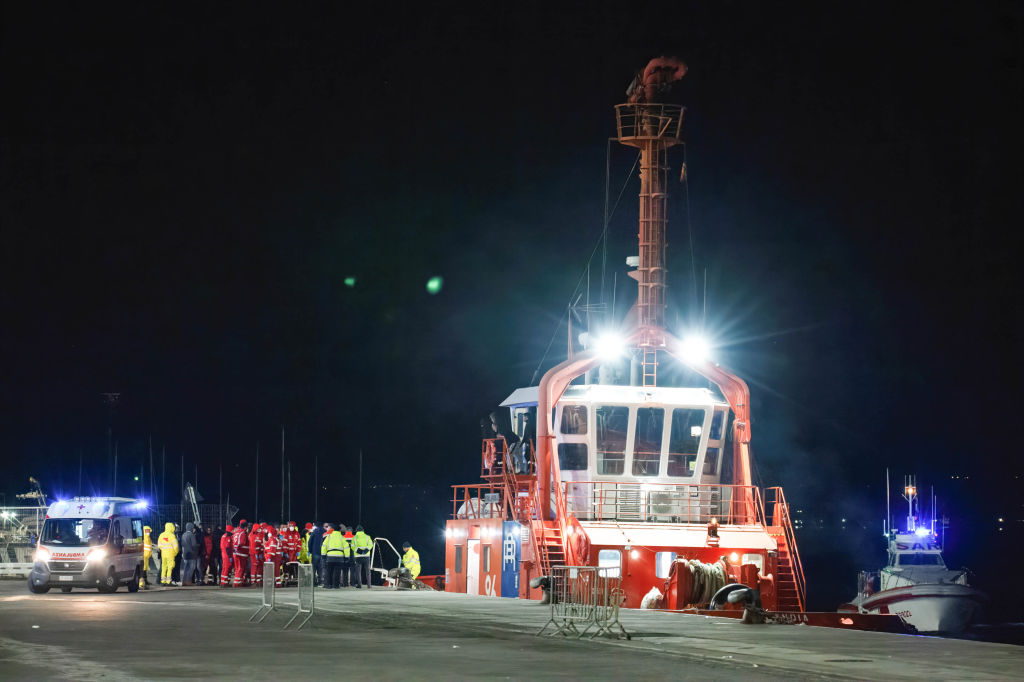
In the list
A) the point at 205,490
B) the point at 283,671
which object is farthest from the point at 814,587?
the point at 283,671

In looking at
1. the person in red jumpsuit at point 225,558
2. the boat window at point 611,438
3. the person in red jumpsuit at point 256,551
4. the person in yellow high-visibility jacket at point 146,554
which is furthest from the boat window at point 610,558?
the person in red jumpsuit at point 225,558

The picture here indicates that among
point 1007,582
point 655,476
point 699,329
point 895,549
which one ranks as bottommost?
point 1007,582

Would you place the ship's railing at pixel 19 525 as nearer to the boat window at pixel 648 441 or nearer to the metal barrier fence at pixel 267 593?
the boat window at pixel 648 441

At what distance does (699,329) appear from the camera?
100 ft

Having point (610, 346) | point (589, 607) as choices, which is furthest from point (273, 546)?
point (589, 607)

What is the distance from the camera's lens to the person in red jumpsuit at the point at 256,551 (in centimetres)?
3304

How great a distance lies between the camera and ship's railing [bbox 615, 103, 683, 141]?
101 ft

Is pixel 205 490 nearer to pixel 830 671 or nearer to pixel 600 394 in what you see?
pixel 600 394

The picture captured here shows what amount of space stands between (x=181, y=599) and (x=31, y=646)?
11515mm

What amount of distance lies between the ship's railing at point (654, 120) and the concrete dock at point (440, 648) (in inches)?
480

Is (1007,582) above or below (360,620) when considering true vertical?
below

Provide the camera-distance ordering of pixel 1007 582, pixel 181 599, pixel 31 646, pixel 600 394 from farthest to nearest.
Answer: pixel 1007 582, pixel 600 394, pixel 181 599, pixel 31 646

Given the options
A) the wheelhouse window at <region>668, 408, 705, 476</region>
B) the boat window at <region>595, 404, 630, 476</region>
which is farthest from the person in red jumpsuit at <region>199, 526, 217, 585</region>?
the wheelhouse window at <region>668, 408, 705, 476</region>

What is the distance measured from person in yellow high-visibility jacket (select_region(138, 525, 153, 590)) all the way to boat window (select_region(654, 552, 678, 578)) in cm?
1220
